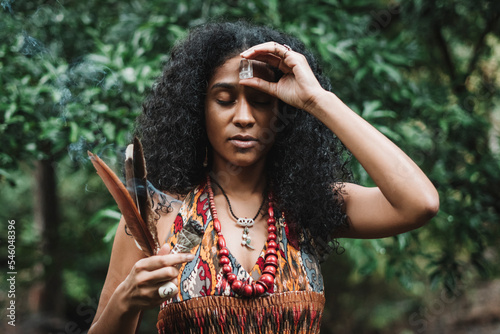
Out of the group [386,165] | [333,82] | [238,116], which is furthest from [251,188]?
[333,82]

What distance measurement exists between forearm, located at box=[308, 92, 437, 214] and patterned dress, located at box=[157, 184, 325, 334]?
40 centimetres

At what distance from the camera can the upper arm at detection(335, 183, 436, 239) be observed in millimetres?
1462

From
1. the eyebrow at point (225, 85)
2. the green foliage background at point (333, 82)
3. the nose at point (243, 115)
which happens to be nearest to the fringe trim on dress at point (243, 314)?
the nose at point (243, 115)

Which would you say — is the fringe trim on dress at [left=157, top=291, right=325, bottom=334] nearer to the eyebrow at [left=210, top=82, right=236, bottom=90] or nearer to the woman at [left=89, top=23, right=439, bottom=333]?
the woman at [left=89, top=23, right=439, bottom=333]

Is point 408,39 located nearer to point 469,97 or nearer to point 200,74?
point 469,97

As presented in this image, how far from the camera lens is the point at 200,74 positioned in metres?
1.72

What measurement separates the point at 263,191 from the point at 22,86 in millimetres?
1370

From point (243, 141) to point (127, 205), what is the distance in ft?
1.52

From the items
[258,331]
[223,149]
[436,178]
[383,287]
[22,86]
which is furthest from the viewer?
[383,287]

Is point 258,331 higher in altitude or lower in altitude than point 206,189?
lower

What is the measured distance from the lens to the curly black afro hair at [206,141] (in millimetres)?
1701

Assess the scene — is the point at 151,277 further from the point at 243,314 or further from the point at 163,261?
the point at 243,314

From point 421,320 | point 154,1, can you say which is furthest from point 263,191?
point 421,320

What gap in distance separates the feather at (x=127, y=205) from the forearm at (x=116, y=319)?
0.50ft
